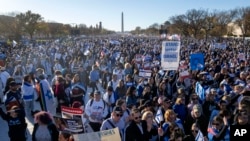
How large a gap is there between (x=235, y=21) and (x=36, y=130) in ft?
304

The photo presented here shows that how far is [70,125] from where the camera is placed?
5.36m

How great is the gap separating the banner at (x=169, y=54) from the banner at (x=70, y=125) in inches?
250

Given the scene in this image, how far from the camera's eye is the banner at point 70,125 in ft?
17.4

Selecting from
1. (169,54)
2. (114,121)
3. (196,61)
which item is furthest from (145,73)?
(114,121)

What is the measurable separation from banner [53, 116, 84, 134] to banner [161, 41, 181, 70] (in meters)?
6.34

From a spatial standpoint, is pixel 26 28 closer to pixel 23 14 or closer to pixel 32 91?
pixel 23 14

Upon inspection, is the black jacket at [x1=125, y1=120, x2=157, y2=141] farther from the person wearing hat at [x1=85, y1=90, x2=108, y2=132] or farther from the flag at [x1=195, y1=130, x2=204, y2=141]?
the person wearing hat at [x1=85, y1=90, x2=108, y2=132]

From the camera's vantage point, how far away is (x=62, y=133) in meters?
5.43

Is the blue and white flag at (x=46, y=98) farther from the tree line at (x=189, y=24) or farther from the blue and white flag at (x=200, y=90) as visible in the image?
the tree line at (x=189, y=24)

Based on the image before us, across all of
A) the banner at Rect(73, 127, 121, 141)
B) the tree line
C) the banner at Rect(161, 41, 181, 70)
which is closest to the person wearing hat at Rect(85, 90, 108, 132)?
the banner at Rect(73, 127, 121, 141)

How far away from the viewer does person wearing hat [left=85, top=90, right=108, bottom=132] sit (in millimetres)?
7867

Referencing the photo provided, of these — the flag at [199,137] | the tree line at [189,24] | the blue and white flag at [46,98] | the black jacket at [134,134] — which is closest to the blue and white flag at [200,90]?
the blue and white flag at [46,98]

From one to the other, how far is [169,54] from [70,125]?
6.63 m

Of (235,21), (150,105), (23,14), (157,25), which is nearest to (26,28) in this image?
(23,14)
